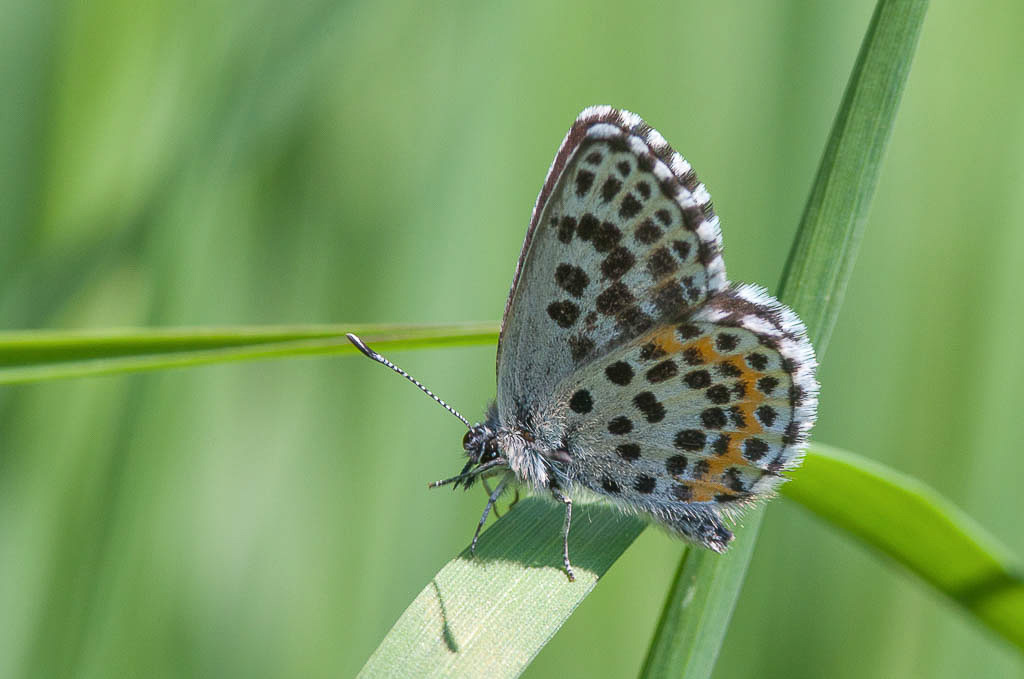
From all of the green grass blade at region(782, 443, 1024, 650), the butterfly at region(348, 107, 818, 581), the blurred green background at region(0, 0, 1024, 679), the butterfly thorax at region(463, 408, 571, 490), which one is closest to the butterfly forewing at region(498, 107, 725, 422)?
the butterfly at region(348, 107, 818, 581)

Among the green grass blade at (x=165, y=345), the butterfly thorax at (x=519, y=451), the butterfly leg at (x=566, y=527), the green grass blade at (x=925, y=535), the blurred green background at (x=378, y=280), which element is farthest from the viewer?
the blurred green background at (x=378, y=280)

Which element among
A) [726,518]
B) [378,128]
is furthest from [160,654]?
[378,128]

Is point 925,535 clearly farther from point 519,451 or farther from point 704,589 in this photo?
point 519,451

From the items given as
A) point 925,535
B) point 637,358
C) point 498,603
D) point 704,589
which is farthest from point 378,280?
point 925,535

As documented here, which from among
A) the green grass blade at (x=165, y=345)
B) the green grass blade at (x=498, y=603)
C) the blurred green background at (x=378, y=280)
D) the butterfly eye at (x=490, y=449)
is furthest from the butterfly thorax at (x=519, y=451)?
the green grass blade at (x=165, y=345)

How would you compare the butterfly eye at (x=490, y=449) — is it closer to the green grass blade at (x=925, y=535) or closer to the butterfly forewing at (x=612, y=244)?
the butterfly forewing at (x=612, y=244)

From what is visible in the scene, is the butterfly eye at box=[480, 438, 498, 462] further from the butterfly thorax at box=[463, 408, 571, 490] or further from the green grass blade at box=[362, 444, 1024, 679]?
the green grass blade at box=[362, 444, 1024, 679]
